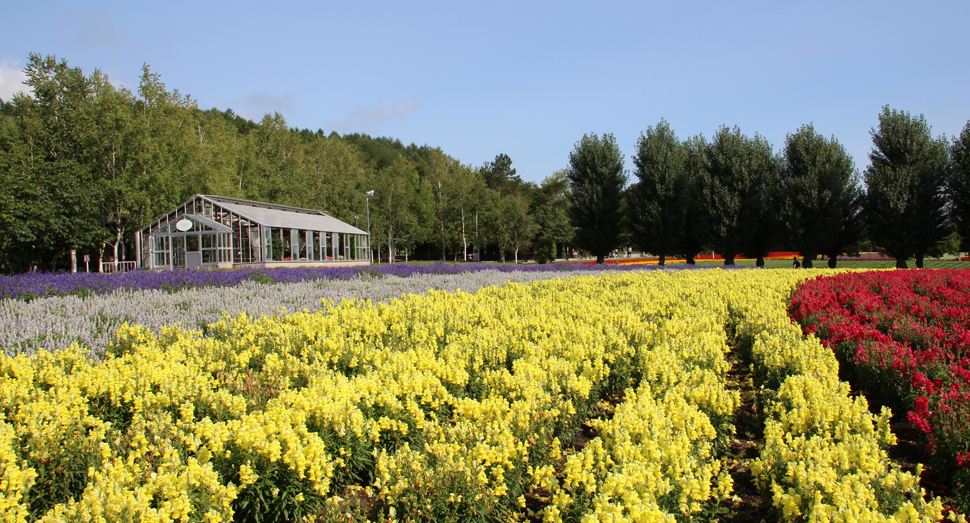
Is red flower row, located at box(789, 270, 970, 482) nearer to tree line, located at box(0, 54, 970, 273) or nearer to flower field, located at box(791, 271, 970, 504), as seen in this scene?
flower field, located at box(791, 271, 970, 504)

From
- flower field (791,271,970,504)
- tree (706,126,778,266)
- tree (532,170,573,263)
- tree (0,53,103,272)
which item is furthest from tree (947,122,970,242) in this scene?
tree (0,53,103,272)

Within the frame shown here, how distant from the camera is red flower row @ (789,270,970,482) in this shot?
3.31 m

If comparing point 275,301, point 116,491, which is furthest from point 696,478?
point 275,301

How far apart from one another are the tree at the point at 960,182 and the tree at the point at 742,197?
7.81m

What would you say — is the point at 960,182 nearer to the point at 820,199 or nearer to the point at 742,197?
the point at 820,199

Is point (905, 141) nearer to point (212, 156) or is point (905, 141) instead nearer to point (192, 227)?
point (192, 227)

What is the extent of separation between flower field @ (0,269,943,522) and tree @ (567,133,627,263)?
2872 cm

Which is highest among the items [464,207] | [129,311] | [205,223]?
[464,207]

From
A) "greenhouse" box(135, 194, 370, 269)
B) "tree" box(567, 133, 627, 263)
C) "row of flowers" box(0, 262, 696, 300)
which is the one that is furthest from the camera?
"tree" box(567, 133, 627, 263)

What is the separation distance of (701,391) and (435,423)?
78.5 inches

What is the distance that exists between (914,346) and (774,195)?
26.7m

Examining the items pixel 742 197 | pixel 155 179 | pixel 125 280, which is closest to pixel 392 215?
pixel 155 179

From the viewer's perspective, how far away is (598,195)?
3294cm

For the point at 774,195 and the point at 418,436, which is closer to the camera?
the point at 418,436
